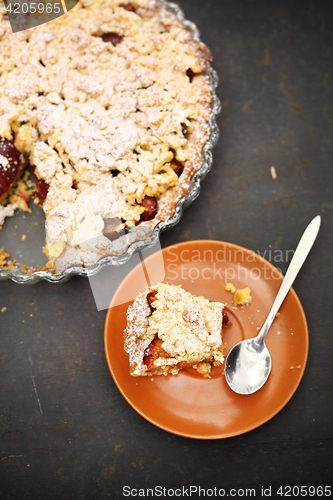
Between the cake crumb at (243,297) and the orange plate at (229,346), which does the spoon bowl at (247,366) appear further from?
the cake crumb at (243,297)

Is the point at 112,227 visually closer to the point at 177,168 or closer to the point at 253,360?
the point at 177,168

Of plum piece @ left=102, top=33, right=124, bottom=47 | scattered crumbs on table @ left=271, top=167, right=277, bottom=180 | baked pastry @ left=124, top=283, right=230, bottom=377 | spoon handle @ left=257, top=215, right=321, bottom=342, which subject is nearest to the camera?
baked pastry @ left=124, top=283, right=230, bottom=377

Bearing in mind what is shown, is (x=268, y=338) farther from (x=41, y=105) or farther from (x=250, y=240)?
(x=41, y=105)

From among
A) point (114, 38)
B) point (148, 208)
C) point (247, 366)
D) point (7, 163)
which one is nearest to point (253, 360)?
point (247, 366)

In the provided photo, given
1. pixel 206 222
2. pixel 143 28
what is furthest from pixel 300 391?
pixel 143 28

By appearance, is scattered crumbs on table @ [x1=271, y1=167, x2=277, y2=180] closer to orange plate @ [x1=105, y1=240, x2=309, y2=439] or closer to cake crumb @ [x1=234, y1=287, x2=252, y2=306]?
orange plate @ [x1=105, y1=240, x2=309, y2=439]

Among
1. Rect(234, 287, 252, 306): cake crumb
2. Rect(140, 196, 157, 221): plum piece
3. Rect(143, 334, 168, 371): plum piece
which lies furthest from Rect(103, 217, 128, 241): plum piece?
Rect(234, 287, 252, 306): cake crumb
